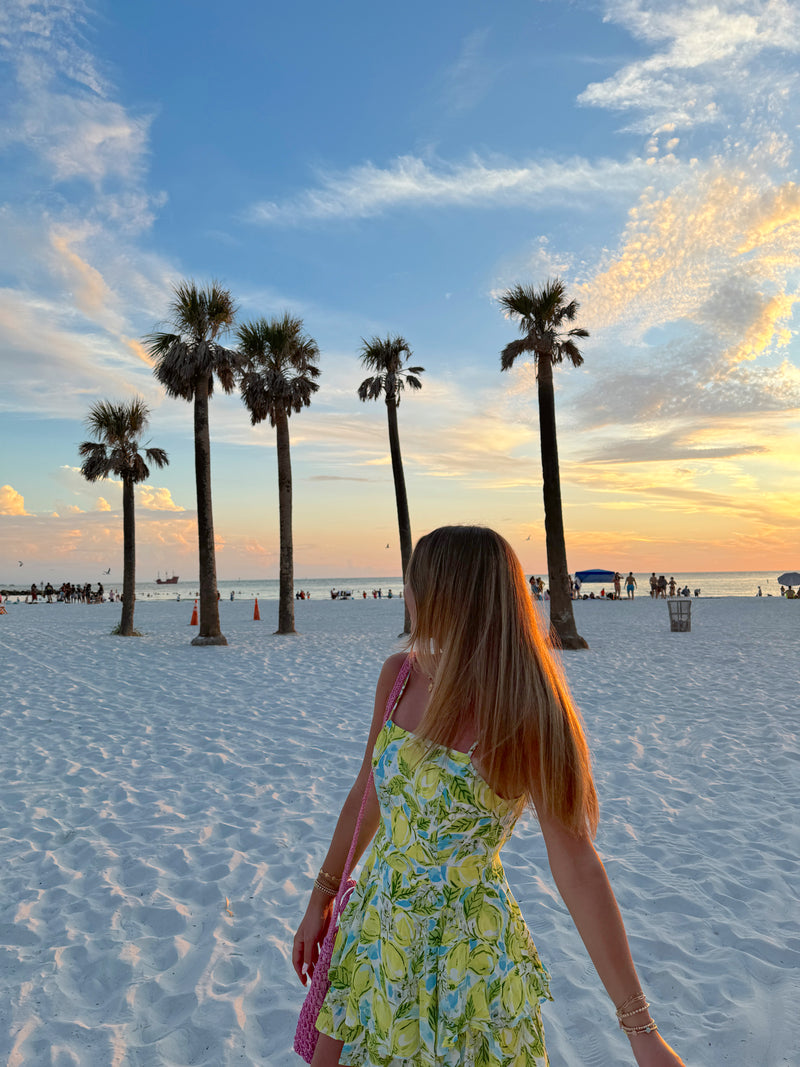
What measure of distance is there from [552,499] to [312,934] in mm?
16823

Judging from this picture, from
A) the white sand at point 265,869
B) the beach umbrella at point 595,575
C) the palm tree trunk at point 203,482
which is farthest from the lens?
the beach umbrella at point 595,575

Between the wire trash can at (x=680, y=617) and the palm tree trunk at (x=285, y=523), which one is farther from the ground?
the palm tree trunk at (x=285, y=523)

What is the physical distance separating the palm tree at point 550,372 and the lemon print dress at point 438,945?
16611mm

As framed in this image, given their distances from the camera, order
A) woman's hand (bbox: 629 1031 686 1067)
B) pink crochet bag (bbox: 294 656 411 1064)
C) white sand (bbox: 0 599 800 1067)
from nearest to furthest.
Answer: woman's hand (bbox: 629 1031 686 1067)
pink crochet bag (bbox: 294 656 411 1064)
white sand (bbox: 0 599 800 1067)

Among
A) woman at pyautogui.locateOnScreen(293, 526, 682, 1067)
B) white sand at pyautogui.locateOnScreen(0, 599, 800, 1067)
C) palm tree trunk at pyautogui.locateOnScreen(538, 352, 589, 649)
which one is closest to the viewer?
woman at pyautogui.locateOnScreen(293, 526, 682, 1067)

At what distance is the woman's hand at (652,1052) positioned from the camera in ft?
4.36

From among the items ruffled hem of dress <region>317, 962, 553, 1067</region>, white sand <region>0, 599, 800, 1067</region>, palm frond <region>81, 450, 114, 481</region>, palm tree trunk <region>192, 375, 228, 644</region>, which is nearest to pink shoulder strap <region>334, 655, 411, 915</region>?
ruffled hem of dress <region>317, 962, 553, 1067</region>

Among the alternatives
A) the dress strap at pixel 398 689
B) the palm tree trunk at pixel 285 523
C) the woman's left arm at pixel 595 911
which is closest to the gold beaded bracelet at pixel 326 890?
the dress strap at pixel 398 689

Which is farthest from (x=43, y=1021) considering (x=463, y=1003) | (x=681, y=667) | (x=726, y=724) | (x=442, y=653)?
(x=681, y=667)

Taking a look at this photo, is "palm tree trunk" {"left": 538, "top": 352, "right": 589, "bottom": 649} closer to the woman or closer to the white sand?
the white sand

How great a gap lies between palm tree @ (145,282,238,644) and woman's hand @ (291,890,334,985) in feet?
60.0

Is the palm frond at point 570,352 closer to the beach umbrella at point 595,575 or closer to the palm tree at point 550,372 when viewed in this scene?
the palm tree at point 550,372

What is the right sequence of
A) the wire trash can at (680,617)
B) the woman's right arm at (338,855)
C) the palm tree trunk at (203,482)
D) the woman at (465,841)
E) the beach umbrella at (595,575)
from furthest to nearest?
the beach umbrella at (595,575), the wire trash can at (680,617), the palm tree trunk at (203,482), the woman's right arm at (338,855), the woman at (465,841)

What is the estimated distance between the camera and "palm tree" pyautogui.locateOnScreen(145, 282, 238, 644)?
19.8m
